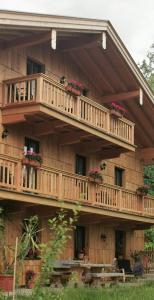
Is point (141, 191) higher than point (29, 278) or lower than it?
higher

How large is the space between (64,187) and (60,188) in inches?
20.2

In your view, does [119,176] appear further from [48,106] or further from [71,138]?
[48,106]

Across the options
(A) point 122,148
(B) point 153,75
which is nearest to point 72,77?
(A) point 122,148

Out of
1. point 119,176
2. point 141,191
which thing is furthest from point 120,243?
point 119,176

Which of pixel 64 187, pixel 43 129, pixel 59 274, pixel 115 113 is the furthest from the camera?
pixel 115 113

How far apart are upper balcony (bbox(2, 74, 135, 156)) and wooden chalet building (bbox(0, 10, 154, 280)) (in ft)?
0.10

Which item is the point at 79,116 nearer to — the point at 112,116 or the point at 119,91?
the point at 112,116

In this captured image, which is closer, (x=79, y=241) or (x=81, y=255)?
(x=81, y=255)

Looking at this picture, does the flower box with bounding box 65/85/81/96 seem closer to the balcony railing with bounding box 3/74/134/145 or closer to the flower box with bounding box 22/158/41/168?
the balcony railing with bounding box 3/74/134/145

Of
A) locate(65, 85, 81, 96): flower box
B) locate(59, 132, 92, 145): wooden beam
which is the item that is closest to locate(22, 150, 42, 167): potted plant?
locate(65, 85, 81, 96): flower box

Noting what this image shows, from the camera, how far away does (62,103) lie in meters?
18.4

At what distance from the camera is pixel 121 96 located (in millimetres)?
23438

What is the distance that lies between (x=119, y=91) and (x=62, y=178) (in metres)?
6.85

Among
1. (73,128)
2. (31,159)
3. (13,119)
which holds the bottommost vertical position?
(31,159)
